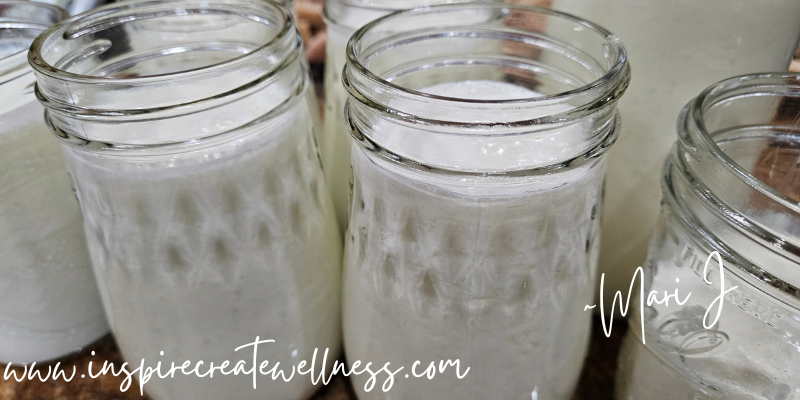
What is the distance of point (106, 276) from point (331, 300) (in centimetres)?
15

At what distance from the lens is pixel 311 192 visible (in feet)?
1.17

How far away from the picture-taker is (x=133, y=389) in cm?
42

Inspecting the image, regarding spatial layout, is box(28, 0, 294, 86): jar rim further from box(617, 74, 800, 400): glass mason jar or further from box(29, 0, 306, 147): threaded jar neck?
box(617, 74, 800, 400): glass mason jar

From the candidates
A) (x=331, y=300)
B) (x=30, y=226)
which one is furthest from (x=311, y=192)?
(x=30, y=226)

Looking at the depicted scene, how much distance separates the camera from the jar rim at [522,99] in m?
0.24

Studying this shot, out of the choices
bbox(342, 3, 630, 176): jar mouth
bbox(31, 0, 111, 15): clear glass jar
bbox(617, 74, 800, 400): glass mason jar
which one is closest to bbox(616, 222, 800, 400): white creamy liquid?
bbox(617, 74, 800, 400): glass mason jar

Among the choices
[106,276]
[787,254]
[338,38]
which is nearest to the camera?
[787,254]

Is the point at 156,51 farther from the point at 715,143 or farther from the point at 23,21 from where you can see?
the point at 715,143

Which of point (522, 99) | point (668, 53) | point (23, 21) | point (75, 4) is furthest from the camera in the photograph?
point (75, 4)

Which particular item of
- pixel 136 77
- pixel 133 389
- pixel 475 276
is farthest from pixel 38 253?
pixel 475 276

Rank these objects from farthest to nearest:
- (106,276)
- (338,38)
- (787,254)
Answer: (338,38) < (106,276) < (787,254)

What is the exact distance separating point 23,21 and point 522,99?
0.43 meters

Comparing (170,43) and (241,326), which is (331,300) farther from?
(170,43)

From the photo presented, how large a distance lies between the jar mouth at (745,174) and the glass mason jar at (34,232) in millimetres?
402
